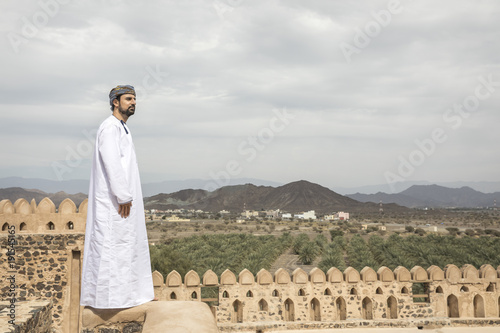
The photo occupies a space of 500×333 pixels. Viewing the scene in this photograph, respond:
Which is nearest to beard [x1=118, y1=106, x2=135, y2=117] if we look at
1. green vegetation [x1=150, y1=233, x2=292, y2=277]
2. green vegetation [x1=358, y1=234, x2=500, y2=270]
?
green vegetation [x1=150, y1=233, x2=292, y2=277]

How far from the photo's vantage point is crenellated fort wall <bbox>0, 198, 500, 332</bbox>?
6.55 metres

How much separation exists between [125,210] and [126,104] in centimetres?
94

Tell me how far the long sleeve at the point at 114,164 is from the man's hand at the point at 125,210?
0.06m

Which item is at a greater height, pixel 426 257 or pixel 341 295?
pixel 341 295

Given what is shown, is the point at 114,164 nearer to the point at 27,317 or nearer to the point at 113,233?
the point at 113,233

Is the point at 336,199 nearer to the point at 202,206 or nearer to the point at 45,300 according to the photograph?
the point at 202,206

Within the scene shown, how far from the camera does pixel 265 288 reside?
7535mm

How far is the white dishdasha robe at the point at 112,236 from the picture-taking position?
126 inches

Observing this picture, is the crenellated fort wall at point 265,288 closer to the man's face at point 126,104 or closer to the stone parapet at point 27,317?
the stone parapet at point 27,317

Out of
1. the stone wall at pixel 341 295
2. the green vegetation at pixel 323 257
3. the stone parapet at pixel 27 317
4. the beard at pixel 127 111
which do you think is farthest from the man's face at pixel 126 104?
the green vegetation at pixel 323 257

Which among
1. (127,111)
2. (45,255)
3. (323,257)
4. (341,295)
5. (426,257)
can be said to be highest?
(127,111)

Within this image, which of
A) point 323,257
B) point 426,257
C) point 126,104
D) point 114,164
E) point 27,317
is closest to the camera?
point 114,164

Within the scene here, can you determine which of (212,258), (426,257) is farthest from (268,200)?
(212,258)

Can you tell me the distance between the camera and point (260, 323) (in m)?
7.38
